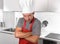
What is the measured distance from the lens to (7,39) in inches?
138

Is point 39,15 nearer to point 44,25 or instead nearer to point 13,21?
point 44,25


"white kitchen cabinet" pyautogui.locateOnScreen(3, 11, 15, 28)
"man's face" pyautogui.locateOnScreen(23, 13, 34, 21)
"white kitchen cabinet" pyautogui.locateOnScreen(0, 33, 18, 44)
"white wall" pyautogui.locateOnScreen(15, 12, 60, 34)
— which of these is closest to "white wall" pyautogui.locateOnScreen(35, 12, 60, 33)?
"white wall" pyautogui.locateOnScreen(15, 12, 60, 34)

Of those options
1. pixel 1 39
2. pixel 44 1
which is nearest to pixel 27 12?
pixel 44 1

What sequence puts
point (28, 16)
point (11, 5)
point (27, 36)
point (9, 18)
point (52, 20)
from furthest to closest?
point (9, 18) → point (11, 5) → point (52, 20) → point (27, 36) → point (28, 16)

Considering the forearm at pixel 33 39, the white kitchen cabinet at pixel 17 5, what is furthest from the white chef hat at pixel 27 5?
the white kitchen cabinet at pixel 17 5

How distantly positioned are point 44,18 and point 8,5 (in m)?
1.01

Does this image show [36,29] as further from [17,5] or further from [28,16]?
[17,5]

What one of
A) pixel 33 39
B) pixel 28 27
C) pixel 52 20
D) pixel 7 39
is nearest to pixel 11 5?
pixel 7 39

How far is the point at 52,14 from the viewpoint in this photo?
133 inches

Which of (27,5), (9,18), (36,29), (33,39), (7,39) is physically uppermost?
(27,5)

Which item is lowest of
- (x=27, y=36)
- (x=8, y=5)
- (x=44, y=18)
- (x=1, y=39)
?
(x=1, y=39)

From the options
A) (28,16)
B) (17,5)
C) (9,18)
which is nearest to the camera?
(28,16)

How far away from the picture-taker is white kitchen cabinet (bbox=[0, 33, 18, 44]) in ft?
11.2

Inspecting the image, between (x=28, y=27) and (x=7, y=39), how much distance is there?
1.75 metres
